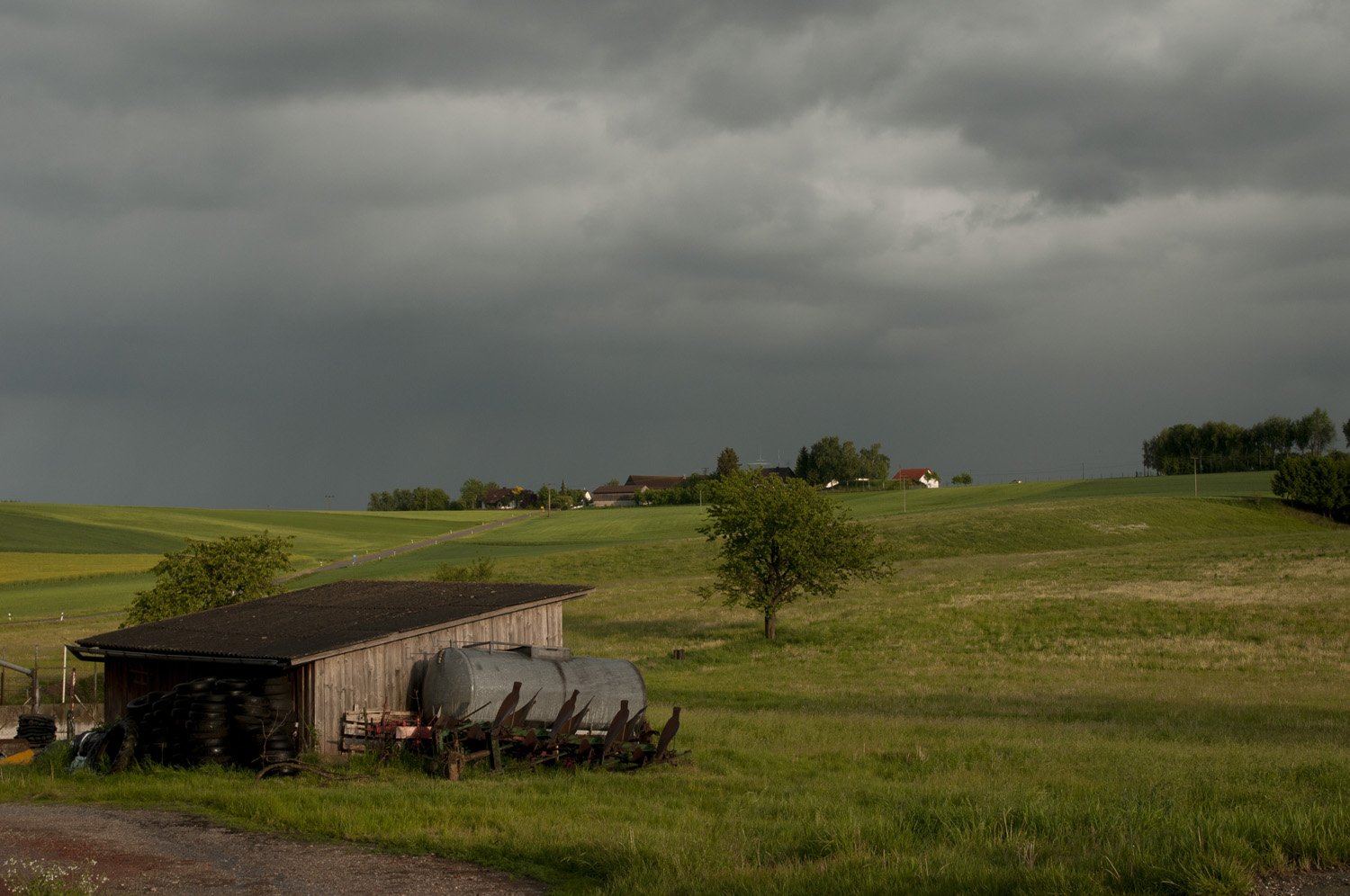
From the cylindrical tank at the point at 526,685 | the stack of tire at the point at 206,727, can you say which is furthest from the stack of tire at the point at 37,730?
the cylindrical tank at the point at 526,685

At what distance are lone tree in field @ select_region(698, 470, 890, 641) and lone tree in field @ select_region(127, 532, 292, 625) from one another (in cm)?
1824

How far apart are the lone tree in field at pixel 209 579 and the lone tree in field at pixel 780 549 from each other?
59.8ft

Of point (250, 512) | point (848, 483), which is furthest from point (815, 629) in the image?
point (848, 483)

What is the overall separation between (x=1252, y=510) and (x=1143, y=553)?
44646 millimetres

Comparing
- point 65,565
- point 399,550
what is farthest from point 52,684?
point 399,550

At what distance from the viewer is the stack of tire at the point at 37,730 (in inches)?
1046

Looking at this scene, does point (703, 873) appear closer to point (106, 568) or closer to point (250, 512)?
point (106, 568)

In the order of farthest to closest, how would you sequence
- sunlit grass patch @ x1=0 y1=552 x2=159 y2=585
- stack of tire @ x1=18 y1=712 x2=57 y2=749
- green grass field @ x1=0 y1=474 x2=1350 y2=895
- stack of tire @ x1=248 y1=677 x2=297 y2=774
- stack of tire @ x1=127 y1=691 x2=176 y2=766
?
sunlit grass patch @ x1=0 y1=552 x2=159 y2=585 < stack of tire @ x1=18 y1=712 x2=57 y2=749 < stack of tire @ x1=127 y1=691 x2=176 y2=766 < stack of tire @ x1=248 y1=677 x2=297 y2=774 < green grass field @ x1=0 y1=474 x2=1350 y2=895

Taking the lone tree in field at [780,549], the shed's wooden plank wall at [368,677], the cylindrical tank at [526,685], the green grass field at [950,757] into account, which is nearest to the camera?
the green grass field at [950,757]

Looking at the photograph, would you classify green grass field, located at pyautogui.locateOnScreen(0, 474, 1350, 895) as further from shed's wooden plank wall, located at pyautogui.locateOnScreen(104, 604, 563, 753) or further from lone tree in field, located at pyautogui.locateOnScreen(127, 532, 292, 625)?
lone tree in field, located at pyautogui.locateOnScreen(127, 532, 292, 625)

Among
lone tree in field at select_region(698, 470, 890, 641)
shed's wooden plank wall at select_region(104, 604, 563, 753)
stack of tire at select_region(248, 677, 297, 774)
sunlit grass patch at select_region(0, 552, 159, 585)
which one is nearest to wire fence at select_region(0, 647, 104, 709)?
shed's wooden plank wall at select_region(104, 604, 563, 753)

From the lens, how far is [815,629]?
1681 inches

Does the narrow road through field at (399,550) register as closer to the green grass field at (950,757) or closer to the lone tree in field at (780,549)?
the lone tree in field at (780,549)

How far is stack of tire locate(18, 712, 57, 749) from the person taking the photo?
87.1ft
